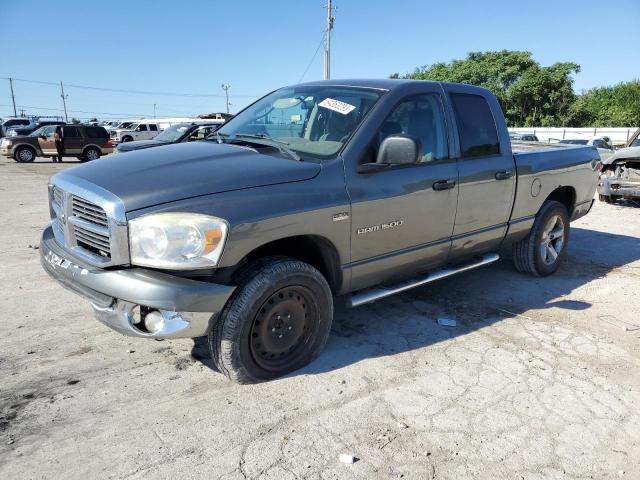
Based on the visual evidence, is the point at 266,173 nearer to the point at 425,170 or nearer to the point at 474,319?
the point at 425,170

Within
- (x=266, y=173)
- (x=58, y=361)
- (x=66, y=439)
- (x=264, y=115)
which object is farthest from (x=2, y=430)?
(x=264, y=115)

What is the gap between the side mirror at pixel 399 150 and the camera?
132 inches

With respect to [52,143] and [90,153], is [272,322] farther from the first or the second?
[52,143]

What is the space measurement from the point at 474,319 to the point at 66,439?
10.7 feet

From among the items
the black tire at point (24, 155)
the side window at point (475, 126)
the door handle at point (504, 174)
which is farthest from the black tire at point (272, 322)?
the black tire at point (24, 155)

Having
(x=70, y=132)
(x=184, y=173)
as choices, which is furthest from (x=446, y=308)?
(x=70, y=132)

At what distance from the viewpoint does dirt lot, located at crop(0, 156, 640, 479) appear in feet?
8.38

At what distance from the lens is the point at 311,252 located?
3.46m

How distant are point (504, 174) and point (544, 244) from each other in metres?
1.45

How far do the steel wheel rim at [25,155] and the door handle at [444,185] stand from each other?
2451 centimetres

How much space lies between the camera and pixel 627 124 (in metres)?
43.9

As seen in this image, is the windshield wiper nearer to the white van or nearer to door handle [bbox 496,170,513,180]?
door handle [bbox 496,170,513,180]

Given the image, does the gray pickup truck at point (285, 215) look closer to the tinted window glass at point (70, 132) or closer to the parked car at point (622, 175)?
the parked car at point (622, 175)

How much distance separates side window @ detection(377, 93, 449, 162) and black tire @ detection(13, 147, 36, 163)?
24197 millimetres
